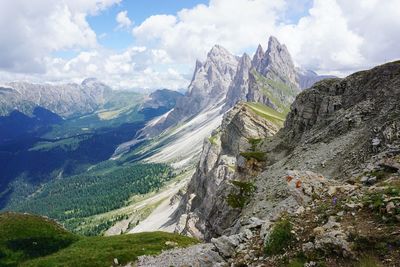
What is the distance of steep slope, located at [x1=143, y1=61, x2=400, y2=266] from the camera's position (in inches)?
756

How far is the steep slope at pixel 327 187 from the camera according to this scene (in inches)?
756

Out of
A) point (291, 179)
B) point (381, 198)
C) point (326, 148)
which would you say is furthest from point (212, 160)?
point (381, 198)

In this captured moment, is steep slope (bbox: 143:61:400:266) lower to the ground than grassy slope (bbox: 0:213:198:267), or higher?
higher

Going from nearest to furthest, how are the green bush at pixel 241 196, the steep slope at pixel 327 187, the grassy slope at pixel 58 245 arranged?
the steep slope at pixel 327 187 → the green bush at pixel 241 196 → the grassy slope at pixel 58 245

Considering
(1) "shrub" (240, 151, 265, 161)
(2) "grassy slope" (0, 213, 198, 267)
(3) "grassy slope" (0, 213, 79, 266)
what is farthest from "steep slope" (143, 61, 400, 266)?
(3) "grassy slope" (0, 213, 79, 266)

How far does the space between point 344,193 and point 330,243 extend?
6.30m

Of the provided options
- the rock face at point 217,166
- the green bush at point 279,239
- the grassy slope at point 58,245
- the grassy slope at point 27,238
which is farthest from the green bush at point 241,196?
the rock face at point 217,166

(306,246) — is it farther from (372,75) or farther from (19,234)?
(19,234)

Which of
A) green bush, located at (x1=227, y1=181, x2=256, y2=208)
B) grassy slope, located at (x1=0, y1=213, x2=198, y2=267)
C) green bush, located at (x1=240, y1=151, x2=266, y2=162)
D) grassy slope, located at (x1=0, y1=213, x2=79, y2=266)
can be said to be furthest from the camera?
green bush, located at (x1=240, y1=151, x2=266, y2=162)

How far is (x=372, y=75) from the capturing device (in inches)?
2260

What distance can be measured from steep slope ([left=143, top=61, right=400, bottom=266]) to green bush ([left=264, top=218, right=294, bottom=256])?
0.05 meters

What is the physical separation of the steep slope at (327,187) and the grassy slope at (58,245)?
10.1m

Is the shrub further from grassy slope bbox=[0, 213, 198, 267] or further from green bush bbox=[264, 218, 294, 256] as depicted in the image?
green bush bbox=[264, 218, 294, 256]

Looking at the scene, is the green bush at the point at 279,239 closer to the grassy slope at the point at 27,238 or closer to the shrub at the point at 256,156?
the grassy slope at the point at 27,238
